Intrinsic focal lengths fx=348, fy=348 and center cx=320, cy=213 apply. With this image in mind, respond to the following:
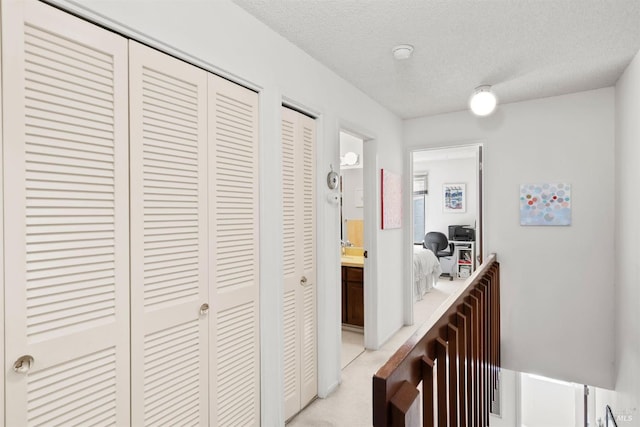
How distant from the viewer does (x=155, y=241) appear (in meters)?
1.47

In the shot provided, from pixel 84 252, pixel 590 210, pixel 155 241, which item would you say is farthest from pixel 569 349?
pixel 84 252

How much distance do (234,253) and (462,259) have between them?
20.4ft

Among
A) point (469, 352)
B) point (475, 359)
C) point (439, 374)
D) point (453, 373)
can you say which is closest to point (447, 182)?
point (475, 359)

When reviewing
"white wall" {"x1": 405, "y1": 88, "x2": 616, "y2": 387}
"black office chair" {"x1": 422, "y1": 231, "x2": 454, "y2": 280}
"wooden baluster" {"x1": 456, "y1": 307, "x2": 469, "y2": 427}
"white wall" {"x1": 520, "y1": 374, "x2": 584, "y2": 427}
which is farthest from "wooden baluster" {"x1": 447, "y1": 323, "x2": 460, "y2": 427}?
→ "black office chair" {"x1": 422, "y1": 231, "x2": 454, "y2": 280}

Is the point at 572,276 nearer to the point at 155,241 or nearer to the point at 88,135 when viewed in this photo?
the point at 155,241

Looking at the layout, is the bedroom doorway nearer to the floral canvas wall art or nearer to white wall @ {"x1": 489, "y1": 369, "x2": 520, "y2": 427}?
white wall @ {"x1": 489, "y1": 369, "x2": 520, "y2": 427}

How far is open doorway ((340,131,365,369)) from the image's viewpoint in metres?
3.69

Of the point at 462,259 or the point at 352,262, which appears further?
the point at 462,259

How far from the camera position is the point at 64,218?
1188mm

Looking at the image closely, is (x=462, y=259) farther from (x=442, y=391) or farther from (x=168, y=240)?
(x=168, y=240)

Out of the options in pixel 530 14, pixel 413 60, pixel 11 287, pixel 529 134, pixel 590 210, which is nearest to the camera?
pixel 11 287

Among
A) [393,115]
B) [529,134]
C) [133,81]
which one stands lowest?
[133,81]

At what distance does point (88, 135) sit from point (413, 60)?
7.02 feet

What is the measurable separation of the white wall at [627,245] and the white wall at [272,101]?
6.24ft
